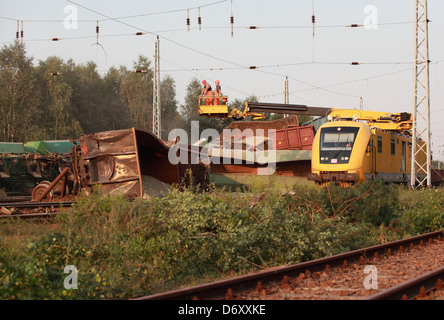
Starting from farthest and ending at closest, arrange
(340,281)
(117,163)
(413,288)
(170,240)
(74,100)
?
(74,100) → (117,163) → (170,240) → (340,281) → (413,288)

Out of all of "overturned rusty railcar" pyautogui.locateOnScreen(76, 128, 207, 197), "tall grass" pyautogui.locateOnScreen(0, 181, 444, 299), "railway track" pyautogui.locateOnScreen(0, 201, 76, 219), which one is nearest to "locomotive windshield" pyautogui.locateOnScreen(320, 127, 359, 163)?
"tall grass" pyautogui.locateOnScreen(0, 181, 444, 299)

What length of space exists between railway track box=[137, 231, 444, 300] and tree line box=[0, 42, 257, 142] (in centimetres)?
3396

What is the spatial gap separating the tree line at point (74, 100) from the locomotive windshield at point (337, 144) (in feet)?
85.6

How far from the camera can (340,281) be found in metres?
6.83

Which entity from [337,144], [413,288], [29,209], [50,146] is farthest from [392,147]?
[50,146]

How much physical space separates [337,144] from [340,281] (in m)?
12.1

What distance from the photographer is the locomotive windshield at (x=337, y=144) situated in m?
18.0

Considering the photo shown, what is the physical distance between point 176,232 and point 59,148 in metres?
23.7

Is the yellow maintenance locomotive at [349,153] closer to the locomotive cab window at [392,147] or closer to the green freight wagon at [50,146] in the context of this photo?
the locomotive cab window at [392,147]

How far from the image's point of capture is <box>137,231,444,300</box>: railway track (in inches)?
226

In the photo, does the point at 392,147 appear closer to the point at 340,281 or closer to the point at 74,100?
the point at 340,281

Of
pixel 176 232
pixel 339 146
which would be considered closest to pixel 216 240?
pixel 176 232
